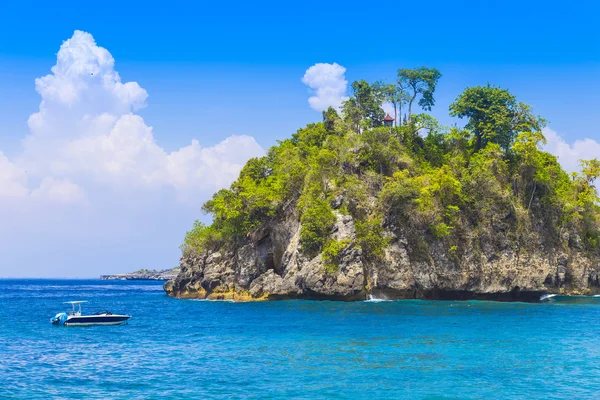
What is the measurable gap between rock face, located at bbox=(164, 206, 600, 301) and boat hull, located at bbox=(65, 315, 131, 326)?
19.5 m

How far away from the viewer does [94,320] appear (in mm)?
42812

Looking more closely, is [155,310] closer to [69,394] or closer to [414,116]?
[69,394]

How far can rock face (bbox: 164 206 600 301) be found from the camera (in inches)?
2248

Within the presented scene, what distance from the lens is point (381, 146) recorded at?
6656 centimetres

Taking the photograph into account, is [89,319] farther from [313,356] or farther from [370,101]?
[370,101]

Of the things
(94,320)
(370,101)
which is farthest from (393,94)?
(94,320)

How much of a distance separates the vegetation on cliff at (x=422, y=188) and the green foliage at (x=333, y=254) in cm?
10

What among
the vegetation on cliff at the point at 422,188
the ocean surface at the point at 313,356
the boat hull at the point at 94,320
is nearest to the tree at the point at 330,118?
the vegetation on cliff at the point at 422,188

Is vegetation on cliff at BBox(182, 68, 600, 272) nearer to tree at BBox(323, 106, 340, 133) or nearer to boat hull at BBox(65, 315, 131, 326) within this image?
tree at BBox(323, 106, 340, 133)

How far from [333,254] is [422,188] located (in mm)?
13047

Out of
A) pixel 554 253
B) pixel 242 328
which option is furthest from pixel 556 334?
pixel 554 253

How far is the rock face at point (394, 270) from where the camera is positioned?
187 ft

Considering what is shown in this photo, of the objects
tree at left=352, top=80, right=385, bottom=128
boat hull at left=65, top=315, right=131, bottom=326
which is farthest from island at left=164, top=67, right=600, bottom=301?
boat hull at left=65, top=315, right=131, bottom=326

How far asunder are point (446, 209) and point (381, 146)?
10040mm
